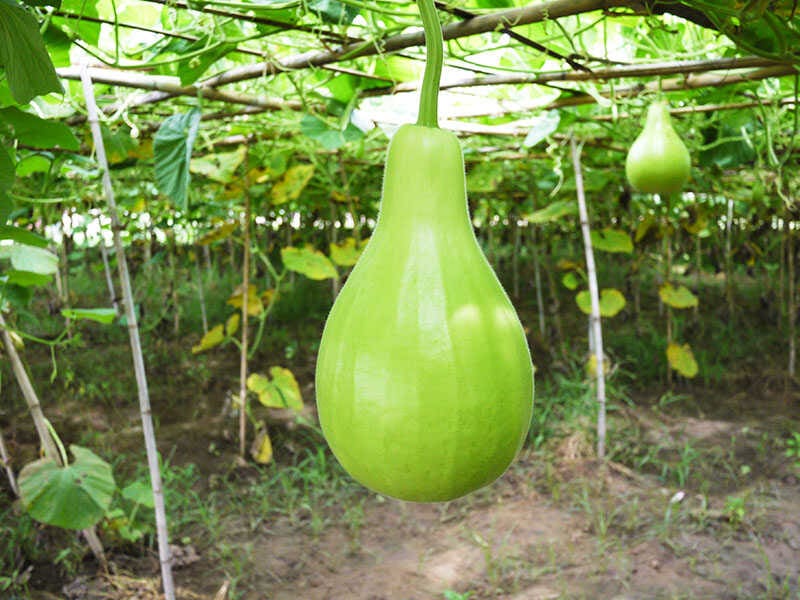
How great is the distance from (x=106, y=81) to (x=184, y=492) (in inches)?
79.7

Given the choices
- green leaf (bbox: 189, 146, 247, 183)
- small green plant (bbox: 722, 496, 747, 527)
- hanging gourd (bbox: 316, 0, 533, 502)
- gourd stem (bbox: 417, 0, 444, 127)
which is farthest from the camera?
green leaf (bbox: 189, 146, 247, 183)

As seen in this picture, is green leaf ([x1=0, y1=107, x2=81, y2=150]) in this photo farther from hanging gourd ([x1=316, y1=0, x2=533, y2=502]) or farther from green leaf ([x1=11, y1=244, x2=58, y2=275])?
hanging gourd ([x1=316, y1=0, x2=533, y2=502])

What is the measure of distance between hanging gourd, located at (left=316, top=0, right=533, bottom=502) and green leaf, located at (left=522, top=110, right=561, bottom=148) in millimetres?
1457

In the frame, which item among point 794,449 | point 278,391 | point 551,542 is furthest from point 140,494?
point 794,449

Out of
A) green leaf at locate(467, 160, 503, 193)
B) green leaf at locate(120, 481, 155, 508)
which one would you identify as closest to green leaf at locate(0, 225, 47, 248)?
green leaf at locate(120, 481, 155, 508)

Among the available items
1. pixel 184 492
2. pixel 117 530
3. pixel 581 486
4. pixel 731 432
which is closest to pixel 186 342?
pixel 184 492

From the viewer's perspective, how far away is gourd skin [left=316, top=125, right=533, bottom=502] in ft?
1.63

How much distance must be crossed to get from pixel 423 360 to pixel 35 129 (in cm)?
80

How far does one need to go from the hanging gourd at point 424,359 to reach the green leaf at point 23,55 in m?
0.31

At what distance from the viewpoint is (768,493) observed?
2879 millimetres

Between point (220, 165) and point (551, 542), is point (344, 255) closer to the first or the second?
point (220, 165)

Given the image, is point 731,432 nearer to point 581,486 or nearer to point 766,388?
point 766,388

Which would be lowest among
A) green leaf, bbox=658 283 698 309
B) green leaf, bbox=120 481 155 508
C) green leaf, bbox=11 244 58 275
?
green leaf, bbox=120 481 155 508

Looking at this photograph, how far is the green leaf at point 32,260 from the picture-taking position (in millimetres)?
1508
